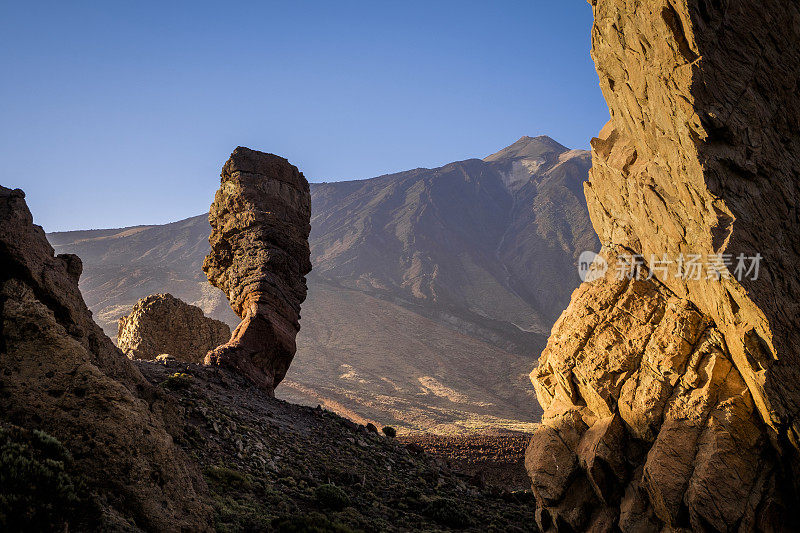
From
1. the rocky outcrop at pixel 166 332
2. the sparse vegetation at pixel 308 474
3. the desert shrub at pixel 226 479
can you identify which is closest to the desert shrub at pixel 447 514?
the sparse vegetation at pixel 308 474

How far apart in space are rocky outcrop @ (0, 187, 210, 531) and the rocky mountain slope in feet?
159

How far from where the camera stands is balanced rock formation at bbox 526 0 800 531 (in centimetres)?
1135

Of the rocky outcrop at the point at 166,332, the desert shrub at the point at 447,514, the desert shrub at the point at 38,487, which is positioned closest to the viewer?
the desert shrub at the point at 38,487

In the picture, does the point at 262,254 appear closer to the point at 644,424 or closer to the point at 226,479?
the point at 226,479

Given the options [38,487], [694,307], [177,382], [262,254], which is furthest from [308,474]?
[694,307]

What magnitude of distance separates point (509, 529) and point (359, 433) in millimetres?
9388

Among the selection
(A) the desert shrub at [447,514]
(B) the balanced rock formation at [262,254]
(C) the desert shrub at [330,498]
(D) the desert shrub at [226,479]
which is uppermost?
(B) the balanced rock formation at [262,254]

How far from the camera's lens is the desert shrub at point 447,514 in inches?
659

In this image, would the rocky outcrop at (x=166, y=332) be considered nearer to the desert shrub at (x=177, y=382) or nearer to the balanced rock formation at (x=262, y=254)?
the balanced rock formation at (x=262, y=254)

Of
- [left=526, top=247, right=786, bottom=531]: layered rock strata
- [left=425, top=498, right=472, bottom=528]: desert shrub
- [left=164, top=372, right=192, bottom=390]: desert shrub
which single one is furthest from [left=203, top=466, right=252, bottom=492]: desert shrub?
[left=526, top=247, right=786, bottom=531]: layered rock strata

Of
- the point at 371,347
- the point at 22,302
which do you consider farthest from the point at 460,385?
the point at 22,302

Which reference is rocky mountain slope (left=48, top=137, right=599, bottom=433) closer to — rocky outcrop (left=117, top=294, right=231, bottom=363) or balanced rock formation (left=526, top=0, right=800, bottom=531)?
rocky outcrop (left=117, top=294, right=231, bottom=363)

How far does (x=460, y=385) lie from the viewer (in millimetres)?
81062

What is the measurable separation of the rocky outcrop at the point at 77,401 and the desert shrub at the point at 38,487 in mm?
419
